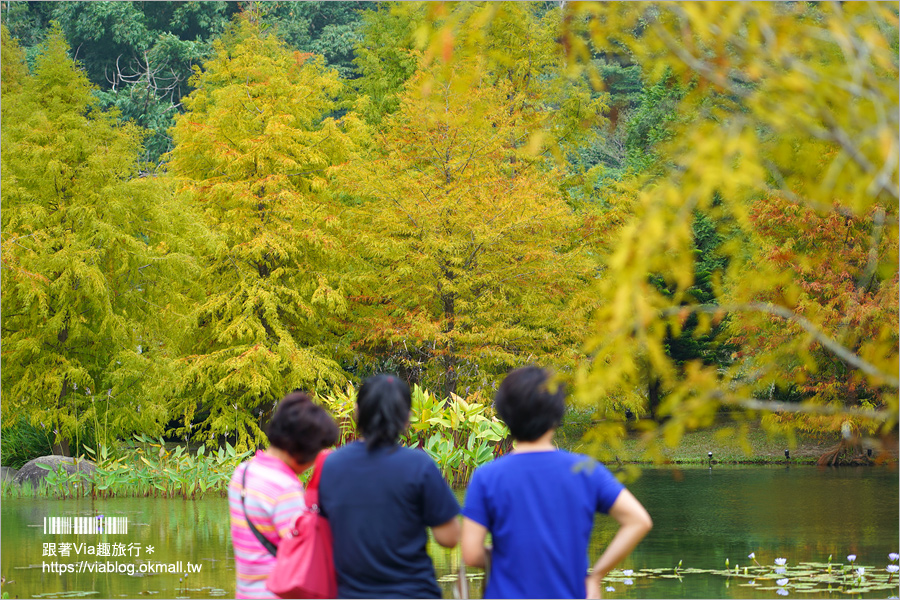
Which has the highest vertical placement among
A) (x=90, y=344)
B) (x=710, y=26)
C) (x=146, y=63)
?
(x=146, y=63)

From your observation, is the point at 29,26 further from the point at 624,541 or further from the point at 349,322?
the point at 624,541

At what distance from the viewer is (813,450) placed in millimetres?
22781

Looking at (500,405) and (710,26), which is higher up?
(710,26)

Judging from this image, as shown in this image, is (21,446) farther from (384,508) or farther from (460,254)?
(384,508)

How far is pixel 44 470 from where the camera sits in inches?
510

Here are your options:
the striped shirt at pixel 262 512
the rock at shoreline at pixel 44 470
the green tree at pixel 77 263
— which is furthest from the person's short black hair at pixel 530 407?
the green tree at pixel 77 263

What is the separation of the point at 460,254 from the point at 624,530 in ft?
51.2

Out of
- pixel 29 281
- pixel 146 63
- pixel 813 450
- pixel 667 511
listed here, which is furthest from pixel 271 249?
pixel 146 63

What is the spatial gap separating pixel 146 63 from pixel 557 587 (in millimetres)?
35769

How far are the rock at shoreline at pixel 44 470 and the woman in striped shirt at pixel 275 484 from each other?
11021 millimetres

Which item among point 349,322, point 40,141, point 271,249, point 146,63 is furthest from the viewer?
point 146,63

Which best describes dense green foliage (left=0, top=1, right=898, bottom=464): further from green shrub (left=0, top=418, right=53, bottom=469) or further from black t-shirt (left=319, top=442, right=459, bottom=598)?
black t-shirt (left=319, top=442, right=459, bottom=598)

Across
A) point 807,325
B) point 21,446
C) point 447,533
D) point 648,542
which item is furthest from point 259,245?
point 807,325

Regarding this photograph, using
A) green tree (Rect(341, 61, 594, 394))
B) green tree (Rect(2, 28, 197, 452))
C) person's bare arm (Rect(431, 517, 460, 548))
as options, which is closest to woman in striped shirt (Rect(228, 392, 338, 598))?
person's bare arm (Rect(431, 517, 460, 548))
